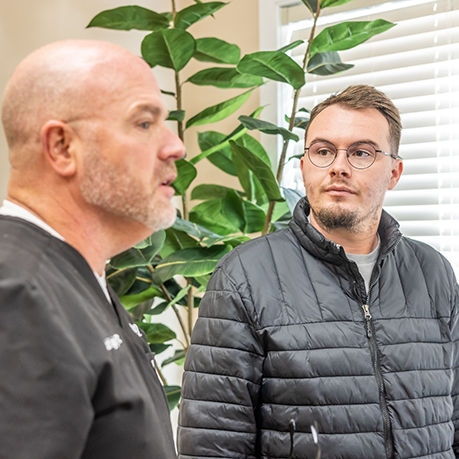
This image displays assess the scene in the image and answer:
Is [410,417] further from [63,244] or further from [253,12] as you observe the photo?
[253,12]

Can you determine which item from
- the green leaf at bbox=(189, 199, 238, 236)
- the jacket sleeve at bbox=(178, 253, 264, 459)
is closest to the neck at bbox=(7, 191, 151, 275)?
the jacket sleeve at bbox=(178, 253, 264, 459)

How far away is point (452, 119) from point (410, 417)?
1181mm

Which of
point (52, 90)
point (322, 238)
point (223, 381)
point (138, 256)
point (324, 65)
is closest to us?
point (52, 90)

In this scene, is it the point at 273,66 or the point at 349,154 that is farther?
the point at 273,66

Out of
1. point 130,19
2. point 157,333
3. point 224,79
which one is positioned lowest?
point 157,333

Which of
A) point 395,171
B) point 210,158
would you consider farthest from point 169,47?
point 395,171

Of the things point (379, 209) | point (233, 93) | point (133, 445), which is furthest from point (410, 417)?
point (233, 93)

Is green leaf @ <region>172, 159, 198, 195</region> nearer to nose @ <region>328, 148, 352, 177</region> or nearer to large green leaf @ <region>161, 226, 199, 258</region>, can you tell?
large green leaf @ <region>161, 226, 199, 258</region>

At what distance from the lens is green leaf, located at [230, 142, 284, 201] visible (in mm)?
1661

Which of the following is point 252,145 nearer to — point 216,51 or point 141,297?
point 216,51

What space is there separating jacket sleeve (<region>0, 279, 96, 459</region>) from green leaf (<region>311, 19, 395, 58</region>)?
1.45 m

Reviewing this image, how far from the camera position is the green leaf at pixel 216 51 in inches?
72.7

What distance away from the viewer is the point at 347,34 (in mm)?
1706

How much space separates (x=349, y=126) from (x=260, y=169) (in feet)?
1.25
